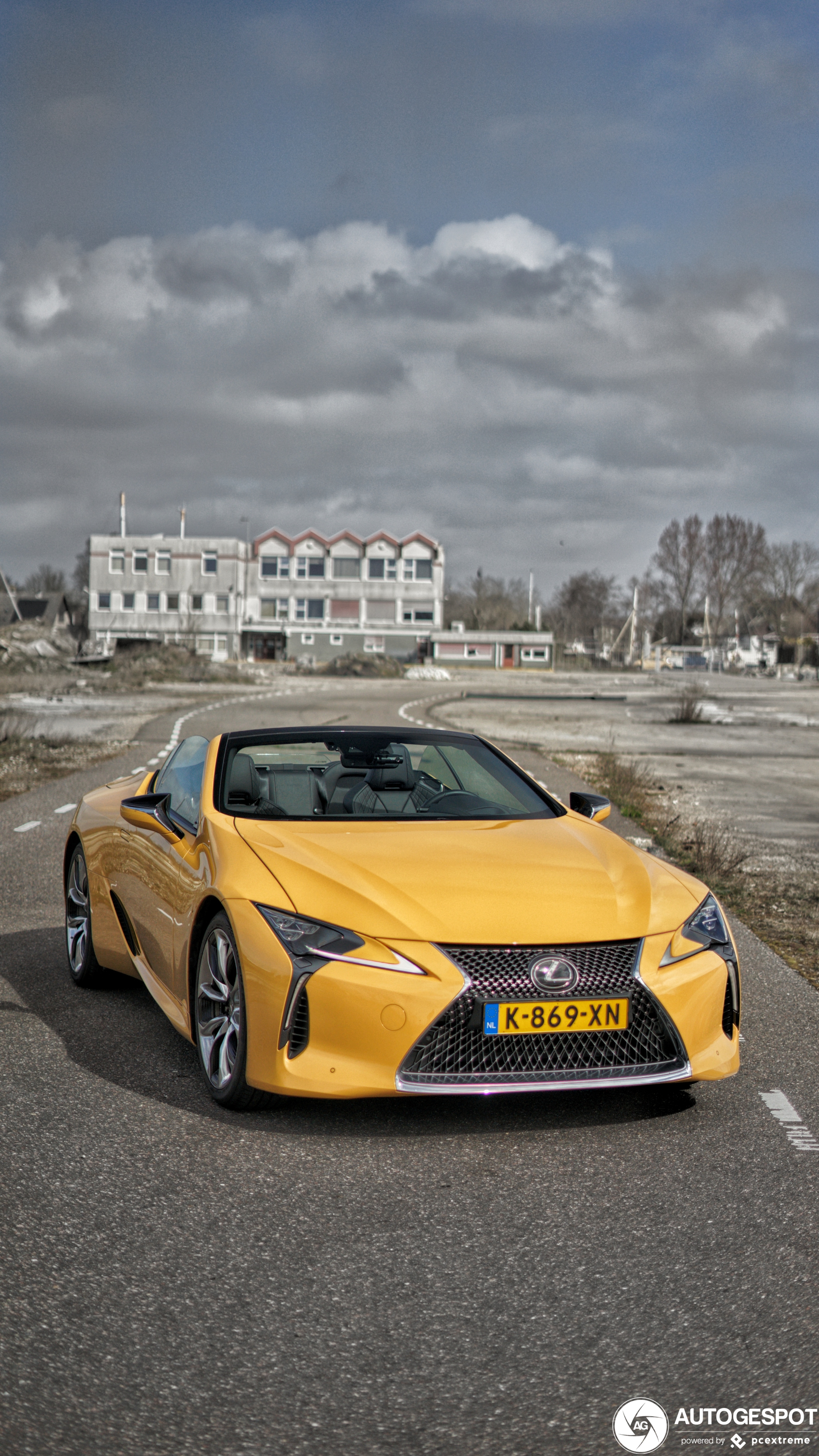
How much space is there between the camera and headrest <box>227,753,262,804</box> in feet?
18.7

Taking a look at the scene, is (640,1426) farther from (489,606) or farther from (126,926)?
(489,606)

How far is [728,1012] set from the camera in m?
4.75

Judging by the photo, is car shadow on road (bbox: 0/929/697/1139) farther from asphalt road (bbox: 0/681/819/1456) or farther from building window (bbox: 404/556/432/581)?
building window (bbox: 404/556/432/581)

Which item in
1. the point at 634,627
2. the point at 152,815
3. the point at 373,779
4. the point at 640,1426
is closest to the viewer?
the point at 640,1426

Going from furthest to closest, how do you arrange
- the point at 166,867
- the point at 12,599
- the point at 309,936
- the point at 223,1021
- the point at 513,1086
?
the point at 12,599 < the point at 166,867 < the point at 223,1021 < the point at 309,936 < the point at 513,1086

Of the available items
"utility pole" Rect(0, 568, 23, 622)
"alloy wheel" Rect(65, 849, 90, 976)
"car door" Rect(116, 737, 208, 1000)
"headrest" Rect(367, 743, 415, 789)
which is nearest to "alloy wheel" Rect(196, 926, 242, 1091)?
"car door" Rect(116, 737, 208, 1000)

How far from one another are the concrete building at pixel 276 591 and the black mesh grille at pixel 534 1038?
94.3 meters

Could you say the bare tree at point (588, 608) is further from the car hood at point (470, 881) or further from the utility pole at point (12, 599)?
the car hood at point (470, 881)

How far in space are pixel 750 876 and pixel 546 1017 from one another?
22.5 feet

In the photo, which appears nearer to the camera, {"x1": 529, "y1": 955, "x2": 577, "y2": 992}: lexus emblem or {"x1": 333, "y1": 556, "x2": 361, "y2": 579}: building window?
{"x1": 529, "y1": 955, "x2": 577, "y2": 992}: lexus emblem

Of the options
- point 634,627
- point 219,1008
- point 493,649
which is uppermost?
point 634,627

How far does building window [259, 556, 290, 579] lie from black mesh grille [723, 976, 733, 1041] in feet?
318

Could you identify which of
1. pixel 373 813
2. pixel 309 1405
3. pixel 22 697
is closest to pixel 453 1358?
pixel 309 1405

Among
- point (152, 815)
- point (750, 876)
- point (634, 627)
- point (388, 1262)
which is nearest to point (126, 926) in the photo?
point (152, 815)
